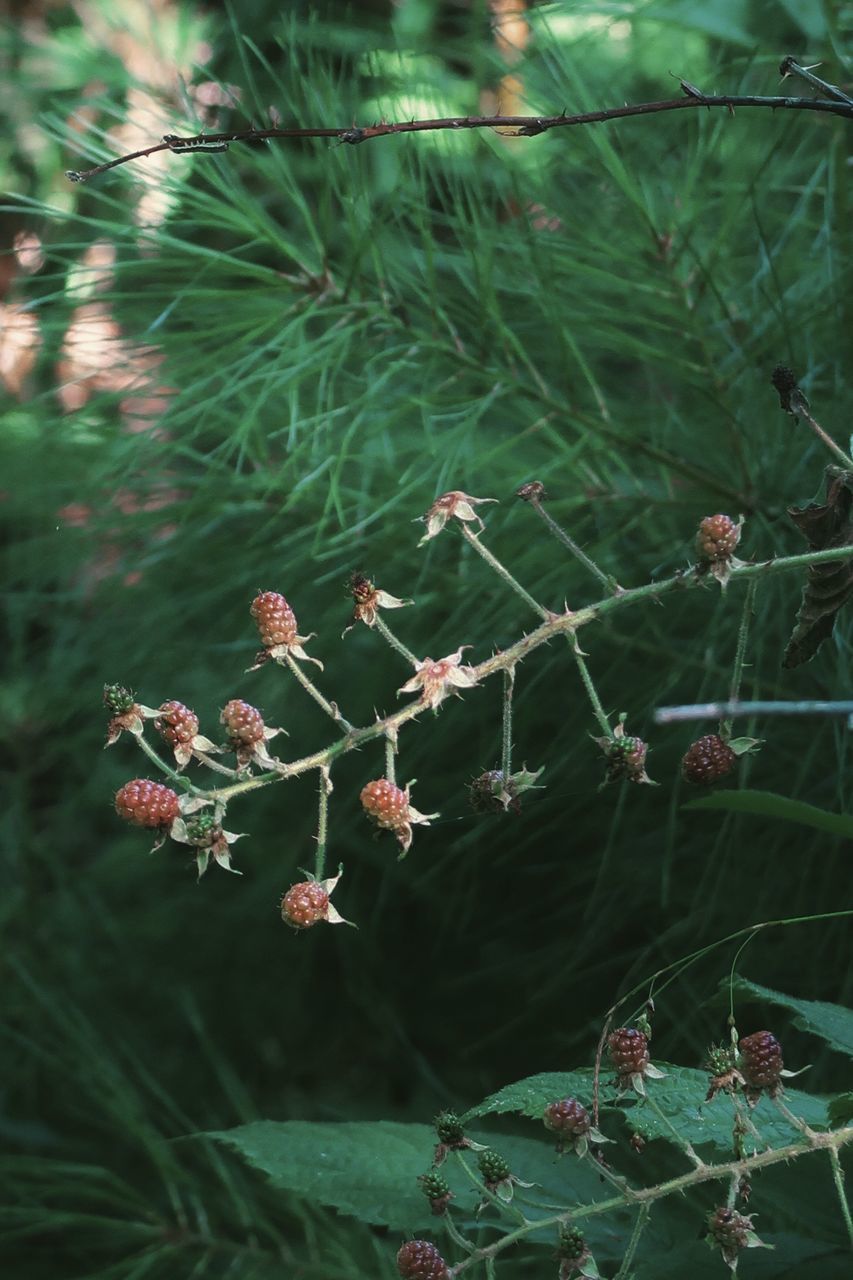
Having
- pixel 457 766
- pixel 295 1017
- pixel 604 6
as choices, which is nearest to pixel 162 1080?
pixel 295 1017

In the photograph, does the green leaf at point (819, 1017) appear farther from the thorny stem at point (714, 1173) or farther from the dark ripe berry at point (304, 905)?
the dark ripe berry at point (304, 905)

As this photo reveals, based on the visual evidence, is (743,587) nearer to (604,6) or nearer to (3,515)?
(604,6)

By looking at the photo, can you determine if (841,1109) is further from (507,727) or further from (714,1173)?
(507,727)

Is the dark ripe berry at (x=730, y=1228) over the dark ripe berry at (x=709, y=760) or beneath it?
beneath

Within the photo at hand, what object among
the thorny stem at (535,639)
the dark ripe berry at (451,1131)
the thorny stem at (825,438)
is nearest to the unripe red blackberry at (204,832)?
the thorny stem at (535,639)

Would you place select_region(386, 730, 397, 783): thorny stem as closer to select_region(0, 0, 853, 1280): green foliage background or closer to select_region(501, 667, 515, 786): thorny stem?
select_region(501, 667, 515, 786): thorny stem
